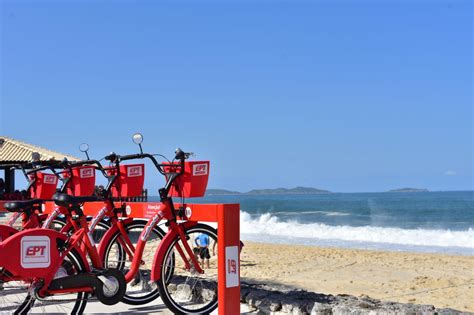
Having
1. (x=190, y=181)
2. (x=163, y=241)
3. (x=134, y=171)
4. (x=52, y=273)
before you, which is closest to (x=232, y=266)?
(x=163, y=241)

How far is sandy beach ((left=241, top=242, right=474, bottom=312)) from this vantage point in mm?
9398

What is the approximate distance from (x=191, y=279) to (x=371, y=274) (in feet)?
26.7

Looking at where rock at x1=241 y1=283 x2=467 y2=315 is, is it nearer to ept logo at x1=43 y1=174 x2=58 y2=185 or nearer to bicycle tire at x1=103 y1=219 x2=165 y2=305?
bicycle tire at x1=103 y1=219 x2=165 y2=305

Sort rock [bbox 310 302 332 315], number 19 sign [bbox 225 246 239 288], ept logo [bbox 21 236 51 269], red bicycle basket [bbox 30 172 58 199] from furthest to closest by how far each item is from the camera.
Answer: red bicycle basket [bbox 30 172 58 199] → rock [bbox 310 302 332 315] → ept logo [bbox 21 236 51 269] → number 19 sign [bbox 225 246 239 288]

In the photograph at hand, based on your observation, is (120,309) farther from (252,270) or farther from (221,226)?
(252,270)

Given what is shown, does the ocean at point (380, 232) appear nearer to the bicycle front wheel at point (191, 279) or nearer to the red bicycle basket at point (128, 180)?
the bicycle front wheel at point (191, 279)

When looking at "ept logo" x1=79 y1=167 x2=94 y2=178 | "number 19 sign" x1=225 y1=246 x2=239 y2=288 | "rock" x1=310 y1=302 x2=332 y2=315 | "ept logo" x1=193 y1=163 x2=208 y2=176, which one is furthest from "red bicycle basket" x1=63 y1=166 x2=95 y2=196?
"rock" x1=310 y1=302 x2=332 y2=315

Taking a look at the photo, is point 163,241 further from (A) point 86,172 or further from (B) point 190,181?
(A) point 86,172

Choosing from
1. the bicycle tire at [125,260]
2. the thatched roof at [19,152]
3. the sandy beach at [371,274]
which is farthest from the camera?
the thatched roof at [19,152]

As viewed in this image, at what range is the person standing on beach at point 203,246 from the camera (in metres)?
4.59

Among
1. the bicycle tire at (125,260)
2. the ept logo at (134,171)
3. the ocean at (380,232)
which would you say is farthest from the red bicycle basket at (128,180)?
the ocean at (380,232)

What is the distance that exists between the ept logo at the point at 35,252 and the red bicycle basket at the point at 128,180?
1423 mm

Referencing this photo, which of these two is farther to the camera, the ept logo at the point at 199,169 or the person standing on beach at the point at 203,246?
the person standing on beach at the point at 203,246

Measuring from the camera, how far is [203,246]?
514 centimetres
